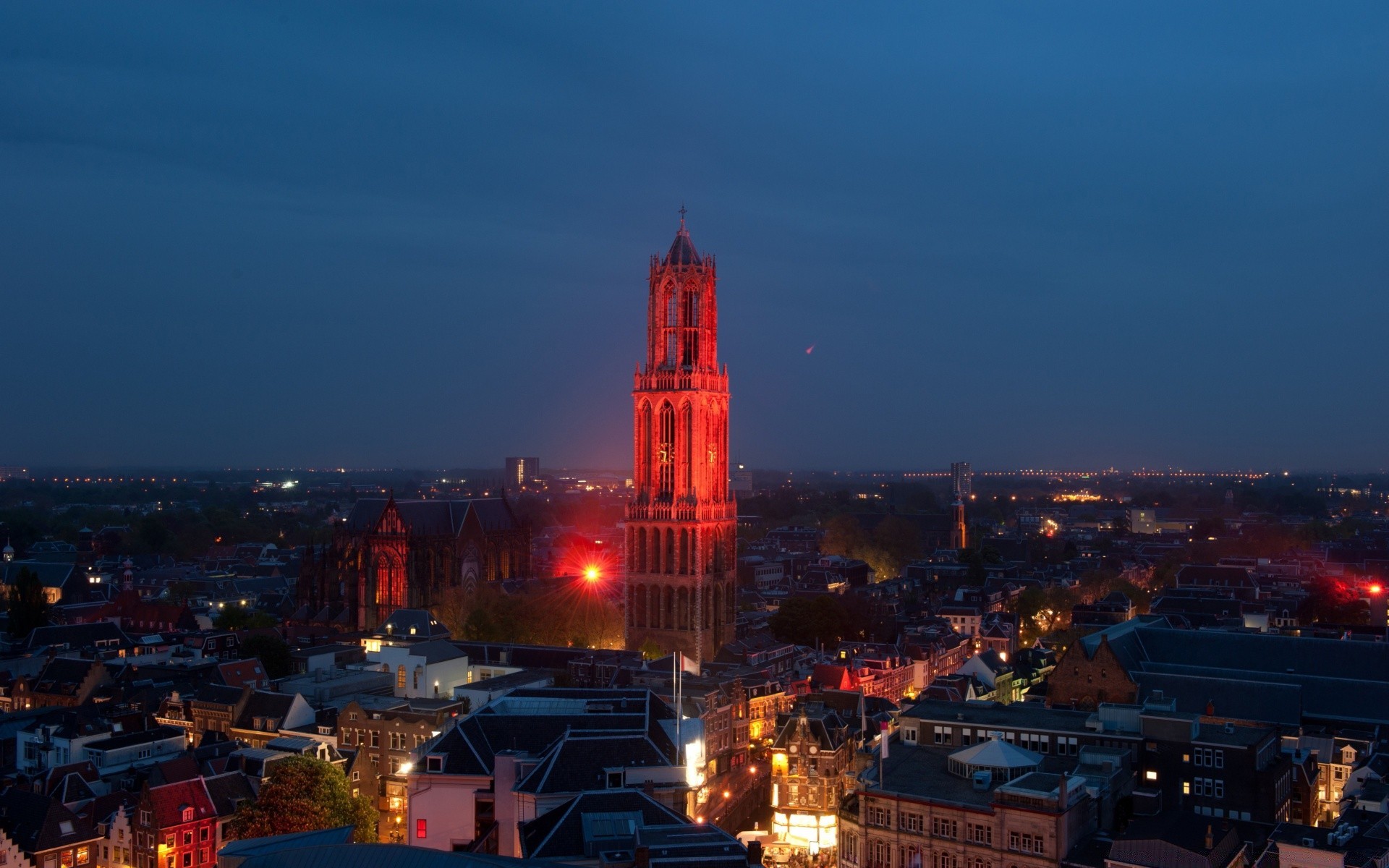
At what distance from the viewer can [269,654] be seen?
81.2m

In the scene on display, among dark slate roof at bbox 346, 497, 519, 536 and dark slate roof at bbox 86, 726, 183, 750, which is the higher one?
dark slate roof at bbox 346, 497, 519, 536

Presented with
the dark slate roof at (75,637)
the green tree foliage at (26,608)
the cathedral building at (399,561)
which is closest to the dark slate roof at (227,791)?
the dark slate roof at (75,637)

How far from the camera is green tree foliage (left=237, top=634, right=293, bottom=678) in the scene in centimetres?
8081

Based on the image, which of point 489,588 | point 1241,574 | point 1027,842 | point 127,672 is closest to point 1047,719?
point 1027,842

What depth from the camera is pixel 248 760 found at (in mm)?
57906

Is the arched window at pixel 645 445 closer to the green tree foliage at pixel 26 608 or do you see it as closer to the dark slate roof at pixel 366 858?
the green tree foliage at pixel 26 608

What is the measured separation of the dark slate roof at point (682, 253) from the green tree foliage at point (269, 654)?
42.1 metres

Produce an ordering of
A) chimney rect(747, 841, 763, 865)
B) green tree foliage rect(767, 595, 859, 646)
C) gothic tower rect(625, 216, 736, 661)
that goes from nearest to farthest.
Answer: chimney rect(747, 841, 763, 865), gothic tower rect(625, 216, 736, 661), green tree foliage rect(767, 595, 859, 646)

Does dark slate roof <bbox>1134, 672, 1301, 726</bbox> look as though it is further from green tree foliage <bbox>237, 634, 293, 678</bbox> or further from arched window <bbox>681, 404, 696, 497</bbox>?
green tree foliage <bbox>237, 634, 293, 678</bbox>

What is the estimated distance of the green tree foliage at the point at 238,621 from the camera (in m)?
97.7

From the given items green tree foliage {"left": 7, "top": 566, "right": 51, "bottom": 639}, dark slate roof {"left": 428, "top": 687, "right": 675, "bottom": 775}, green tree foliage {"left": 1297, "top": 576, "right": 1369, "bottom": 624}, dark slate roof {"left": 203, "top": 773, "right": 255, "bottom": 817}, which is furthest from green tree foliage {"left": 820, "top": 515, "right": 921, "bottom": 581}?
dark slate roof {"left": 203, "top": 773, "right": 255, "bottom": 817}

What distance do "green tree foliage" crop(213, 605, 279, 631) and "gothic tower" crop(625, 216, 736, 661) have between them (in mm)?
32375

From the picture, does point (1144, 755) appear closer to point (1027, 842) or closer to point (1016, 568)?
point (1027, 842)

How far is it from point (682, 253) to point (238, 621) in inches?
1895
